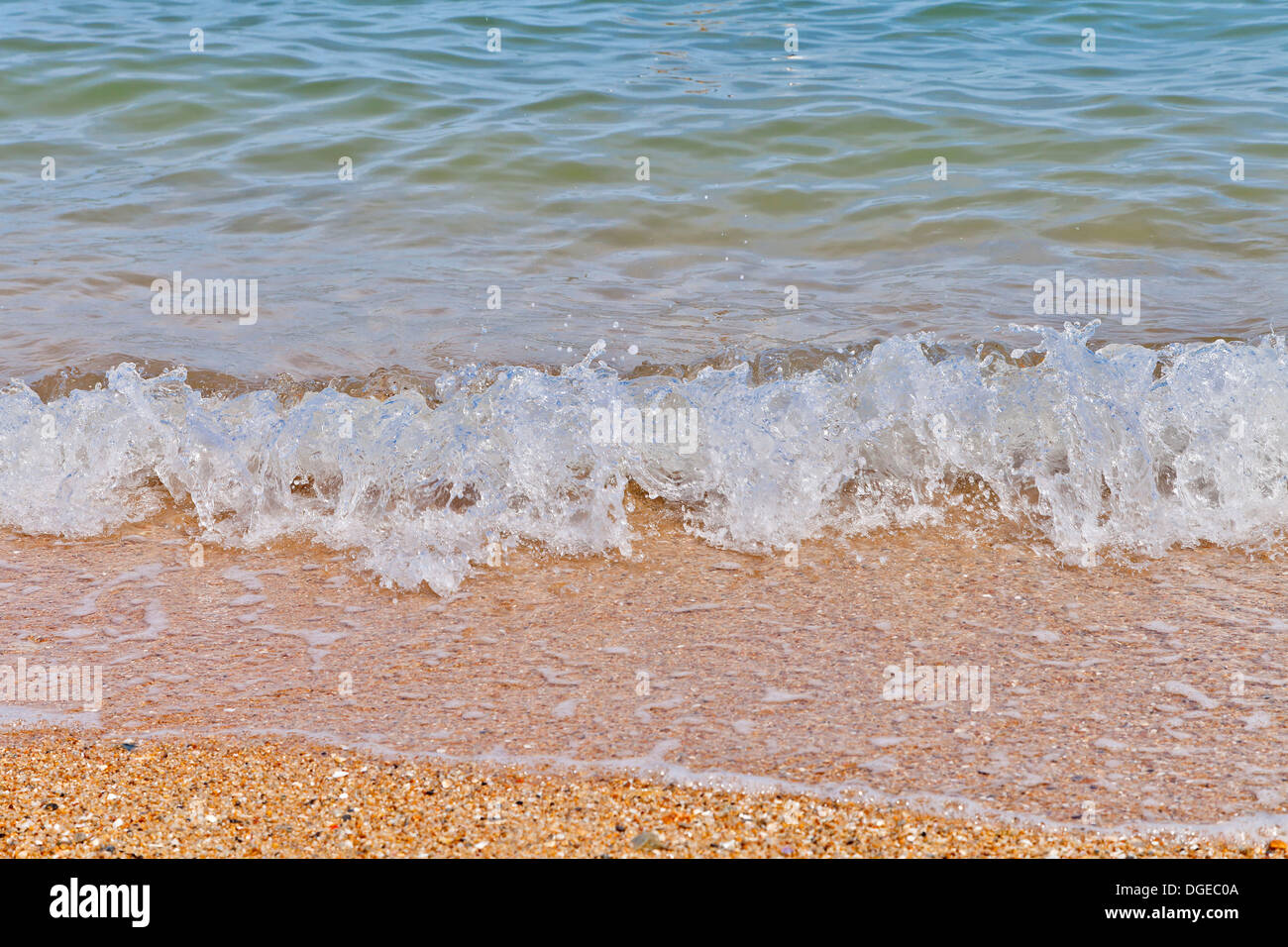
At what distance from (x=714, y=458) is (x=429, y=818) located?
6.39 feet

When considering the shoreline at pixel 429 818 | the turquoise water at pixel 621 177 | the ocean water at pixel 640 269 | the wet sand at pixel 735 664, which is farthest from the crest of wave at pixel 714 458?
the shoreline at pixel 429 818

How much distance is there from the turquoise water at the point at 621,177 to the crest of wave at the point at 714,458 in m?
0.91

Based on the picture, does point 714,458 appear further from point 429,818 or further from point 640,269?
point 640,269

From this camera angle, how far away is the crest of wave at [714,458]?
369 centimetres

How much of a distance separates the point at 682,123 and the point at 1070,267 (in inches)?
121

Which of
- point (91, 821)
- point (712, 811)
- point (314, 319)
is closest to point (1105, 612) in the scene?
point (712, 811)

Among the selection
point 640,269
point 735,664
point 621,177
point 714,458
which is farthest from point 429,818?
point 621,177

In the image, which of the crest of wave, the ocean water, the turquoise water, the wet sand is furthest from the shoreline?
the turquoise water

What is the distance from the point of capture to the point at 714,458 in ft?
12.9

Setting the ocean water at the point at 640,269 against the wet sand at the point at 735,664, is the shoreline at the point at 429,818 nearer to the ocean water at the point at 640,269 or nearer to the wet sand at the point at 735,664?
the wet sand at the point at 735,664

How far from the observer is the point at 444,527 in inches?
142

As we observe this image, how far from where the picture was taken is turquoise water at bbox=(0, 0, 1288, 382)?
5.40 meters
